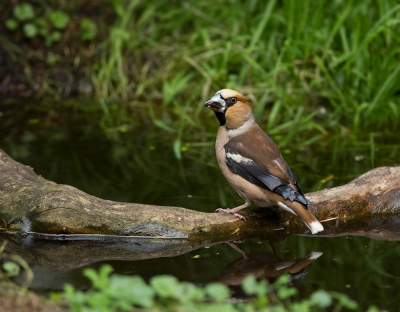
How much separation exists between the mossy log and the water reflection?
0.28 metres

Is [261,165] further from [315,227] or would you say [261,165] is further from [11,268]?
[11,268]

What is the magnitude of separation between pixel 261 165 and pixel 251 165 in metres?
0.07

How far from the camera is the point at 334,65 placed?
701cm

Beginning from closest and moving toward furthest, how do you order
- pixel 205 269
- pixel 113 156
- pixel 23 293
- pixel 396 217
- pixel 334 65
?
pixel 23 293 < pixel 205 269 < pixel 396 217 < pixel 113 156 < pixel 334 65

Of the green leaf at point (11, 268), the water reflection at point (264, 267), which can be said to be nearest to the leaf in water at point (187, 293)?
the green leaf at point (11, 268)

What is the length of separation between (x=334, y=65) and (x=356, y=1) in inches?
A: 40.1

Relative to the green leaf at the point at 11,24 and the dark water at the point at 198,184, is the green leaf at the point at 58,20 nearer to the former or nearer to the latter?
the green leaf at the point at 11,24

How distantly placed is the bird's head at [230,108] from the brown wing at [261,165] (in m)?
0.15

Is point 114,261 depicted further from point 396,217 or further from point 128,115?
point 128,115

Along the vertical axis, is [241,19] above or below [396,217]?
above

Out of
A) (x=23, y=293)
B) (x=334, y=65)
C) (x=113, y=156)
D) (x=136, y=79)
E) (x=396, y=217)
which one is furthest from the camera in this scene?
(x=136, y=79)

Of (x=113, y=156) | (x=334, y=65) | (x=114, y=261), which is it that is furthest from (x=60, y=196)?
(x=334, y=65)

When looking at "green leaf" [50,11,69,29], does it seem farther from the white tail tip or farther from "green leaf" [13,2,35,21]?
the white tail tip

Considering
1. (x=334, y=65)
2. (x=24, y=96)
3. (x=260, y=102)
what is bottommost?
(x=24, y=96)
